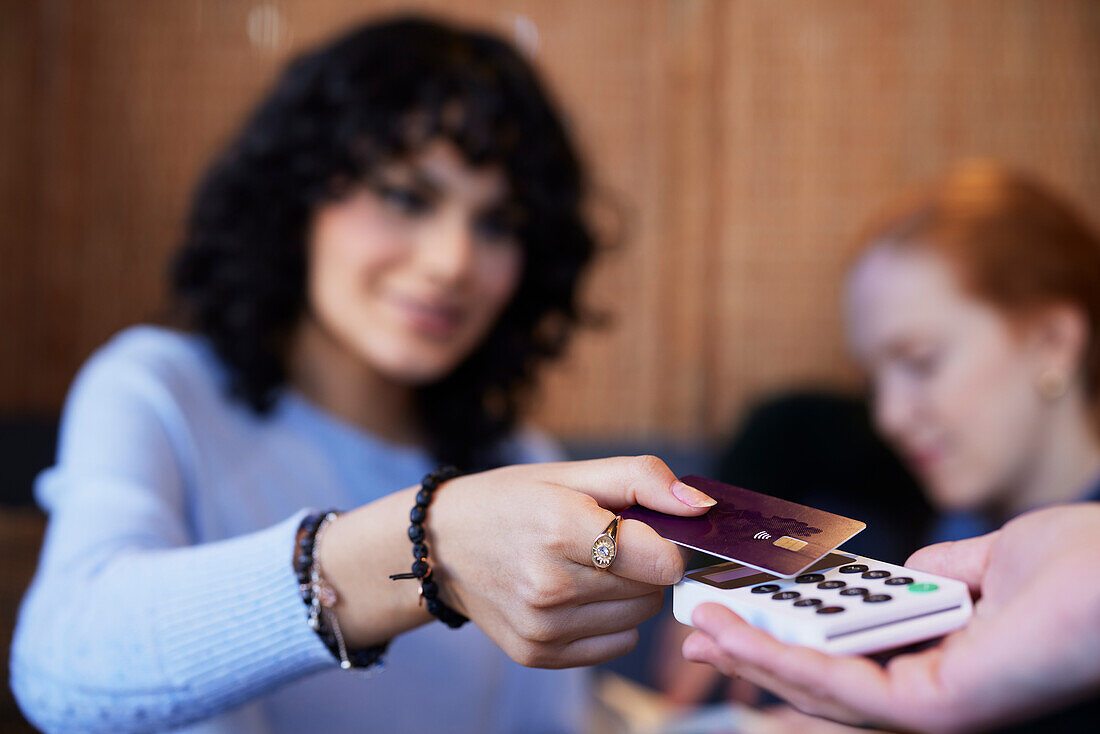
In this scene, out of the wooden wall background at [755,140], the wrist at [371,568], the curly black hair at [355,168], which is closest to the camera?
the wrist at [371,568]

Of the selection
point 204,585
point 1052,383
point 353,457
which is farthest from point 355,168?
Result: point 1052,383

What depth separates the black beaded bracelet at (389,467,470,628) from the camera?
16.4 inches

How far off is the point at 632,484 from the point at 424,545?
0.12 m

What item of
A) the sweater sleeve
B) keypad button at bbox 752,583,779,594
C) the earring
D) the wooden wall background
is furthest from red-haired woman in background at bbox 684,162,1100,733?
the sweater sleeve

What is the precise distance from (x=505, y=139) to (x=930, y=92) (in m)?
1.00

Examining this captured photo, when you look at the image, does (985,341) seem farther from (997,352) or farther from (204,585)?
(204,585)

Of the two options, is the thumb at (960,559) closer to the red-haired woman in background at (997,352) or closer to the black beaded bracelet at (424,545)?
the black beaded bracelet at (424,545)

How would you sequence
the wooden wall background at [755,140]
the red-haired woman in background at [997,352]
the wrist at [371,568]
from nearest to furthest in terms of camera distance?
the wrist at [371,568], the red-haired woman in background at [997,352], the wooden wall background at [755,140]

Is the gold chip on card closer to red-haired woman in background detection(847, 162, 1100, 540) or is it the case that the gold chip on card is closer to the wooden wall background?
red-haired woman in background detection(847, 162, 1100, 540)

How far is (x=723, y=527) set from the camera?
1.20ft

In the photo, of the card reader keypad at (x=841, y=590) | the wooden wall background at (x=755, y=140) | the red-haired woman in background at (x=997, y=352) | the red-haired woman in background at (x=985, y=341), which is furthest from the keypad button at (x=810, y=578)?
the wooden wall background at (x=755, y=140)

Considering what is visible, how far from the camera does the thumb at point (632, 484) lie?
0.37m

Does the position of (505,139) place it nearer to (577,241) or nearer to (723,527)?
(577,241)

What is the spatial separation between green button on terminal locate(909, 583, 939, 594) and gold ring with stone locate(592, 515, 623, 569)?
0.46 feet
